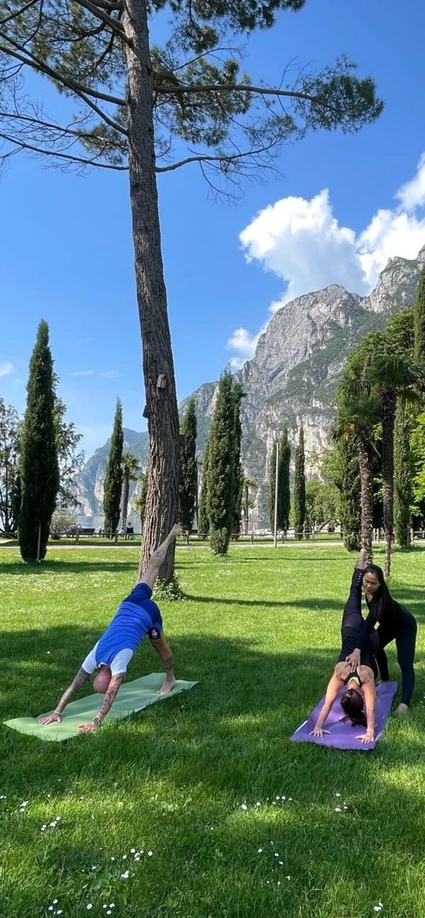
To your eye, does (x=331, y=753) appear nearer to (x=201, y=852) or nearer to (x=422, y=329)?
Result: (x=201, y=852)

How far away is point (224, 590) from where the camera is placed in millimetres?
12102

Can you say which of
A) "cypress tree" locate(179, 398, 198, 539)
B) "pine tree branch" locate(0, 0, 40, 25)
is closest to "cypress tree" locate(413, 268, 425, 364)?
"cypress tree" locate(179, 398, 198, 539)

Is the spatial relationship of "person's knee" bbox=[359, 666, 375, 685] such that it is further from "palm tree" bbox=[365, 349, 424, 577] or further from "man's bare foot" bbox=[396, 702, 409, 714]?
"palm tree" bbox=[365, 349, 424, 577]

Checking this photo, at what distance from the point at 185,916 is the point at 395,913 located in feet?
2.61

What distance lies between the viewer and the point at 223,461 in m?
26.1

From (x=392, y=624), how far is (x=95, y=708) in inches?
101

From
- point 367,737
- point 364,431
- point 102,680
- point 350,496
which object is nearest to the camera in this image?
point 367,737

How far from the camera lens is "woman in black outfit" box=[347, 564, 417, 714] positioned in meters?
4.71

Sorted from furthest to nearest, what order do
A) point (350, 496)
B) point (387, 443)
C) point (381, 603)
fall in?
point (350, 496), point (387, 443), point (381, 603)

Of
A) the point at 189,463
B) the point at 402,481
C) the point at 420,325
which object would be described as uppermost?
the point at 420,325

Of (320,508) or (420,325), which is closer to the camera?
(420,325)

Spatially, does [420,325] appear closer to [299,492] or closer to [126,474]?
[299,492]

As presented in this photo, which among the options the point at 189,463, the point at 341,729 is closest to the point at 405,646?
the point at 341,729

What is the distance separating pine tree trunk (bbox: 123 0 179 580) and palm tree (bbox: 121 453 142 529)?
38210 millimetres
